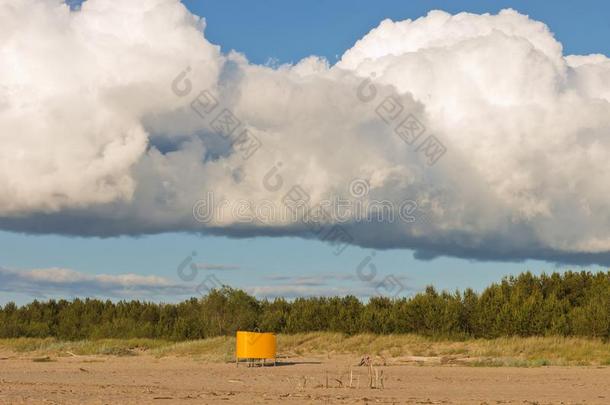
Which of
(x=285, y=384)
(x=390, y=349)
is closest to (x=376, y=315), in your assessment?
(x=390, y=349)

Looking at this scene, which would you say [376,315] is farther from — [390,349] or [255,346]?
[255,346]

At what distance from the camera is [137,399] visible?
911 inches

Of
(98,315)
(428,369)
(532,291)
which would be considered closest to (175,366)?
(428,369)

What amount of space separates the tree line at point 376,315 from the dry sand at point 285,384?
989 cm

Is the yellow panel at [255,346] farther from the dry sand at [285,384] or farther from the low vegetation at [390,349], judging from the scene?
the low vegetation at [390,349]

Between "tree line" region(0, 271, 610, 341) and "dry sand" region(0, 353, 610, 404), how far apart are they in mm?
9892

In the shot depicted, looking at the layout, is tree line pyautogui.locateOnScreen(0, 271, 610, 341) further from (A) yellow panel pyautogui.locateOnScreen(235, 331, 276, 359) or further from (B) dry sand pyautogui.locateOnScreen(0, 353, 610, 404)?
(A) yellow panel pyautogui.locateOnScreen(235, 331, 276, 359)

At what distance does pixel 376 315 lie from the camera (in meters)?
53.1

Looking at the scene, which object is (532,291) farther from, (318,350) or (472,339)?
(318,350)

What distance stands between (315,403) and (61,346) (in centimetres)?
3577

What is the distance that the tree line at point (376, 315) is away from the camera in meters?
49.0

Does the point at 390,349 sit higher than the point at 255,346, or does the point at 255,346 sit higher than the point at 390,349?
the point at 255,346

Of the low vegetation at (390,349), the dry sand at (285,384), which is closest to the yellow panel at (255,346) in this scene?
the dry sand at (285,384)

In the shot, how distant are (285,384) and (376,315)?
24.2 meters
